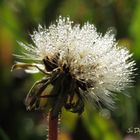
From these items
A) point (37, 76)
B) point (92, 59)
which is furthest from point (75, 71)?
point (37, 76)

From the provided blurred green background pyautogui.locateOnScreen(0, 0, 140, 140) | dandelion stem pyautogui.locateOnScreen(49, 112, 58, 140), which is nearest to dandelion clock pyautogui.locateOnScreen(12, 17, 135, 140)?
dandelion stem pyautogui.locateOnScreen(49, 112, 58, 140)

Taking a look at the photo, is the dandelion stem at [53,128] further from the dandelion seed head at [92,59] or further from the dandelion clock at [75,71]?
the dandelion seed head at [92,59]

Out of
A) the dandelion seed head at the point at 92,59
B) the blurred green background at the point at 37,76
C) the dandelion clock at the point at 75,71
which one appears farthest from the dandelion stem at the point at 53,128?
the blurred green background at the point at 37,76

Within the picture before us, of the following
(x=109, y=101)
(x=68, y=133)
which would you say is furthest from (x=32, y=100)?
(x=68, y=133)

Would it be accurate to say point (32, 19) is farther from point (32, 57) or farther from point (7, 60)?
point (32, 57)

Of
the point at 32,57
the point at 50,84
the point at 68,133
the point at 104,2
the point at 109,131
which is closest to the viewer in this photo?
the point at 50,84
